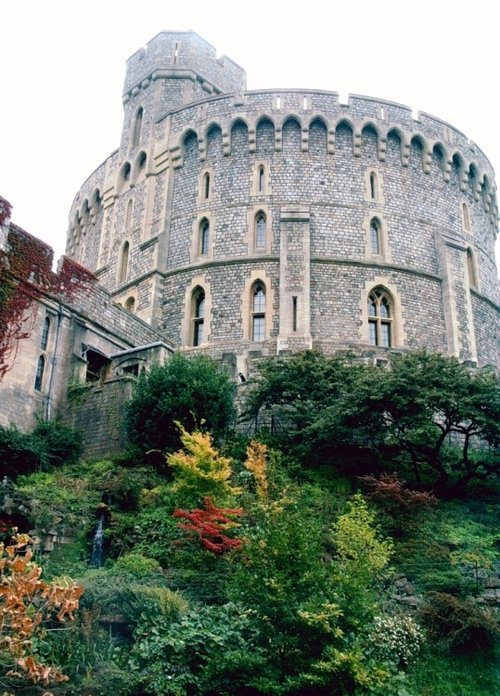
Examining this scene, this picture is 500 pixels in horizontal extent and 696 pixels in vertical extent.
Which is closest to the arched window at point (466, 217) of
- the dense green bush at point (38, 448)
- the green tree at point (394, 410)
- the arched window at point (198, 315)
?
the arched window at point (198, 315)

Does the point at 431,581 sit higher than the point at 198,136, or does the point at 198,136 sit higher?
the point at 198,136

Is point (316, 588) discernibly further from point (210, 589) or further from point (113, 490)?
point (113, 490)

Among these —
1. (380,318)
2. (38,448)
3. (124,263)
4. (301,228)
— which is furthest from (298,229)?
(38,448)

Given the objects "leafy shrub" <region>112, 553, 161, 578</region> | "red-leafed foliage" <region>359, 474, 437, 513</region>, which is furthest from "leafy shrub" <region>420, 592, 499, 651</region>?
"leafy shrub" <region>112, 553, 161, 578</region>

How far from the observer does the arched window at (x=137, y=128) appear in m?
37.3

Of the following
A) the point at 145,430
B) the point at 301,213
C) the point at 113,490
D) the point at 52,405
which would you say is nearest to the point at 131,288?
the point at 301,213

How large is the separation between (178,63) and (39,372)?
20285 millimetres

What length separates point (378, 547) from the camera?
588 inches

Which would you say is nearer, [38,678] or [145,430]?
[38,678]

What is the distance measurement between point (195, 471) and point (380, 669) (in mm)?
6505

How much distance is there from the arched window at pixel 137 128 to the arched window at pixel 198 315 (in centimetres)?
947

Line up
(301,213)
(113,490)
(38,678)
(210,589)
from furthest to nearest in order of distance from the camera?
(301,213)
(113,490)
(210,589)
(38,678)

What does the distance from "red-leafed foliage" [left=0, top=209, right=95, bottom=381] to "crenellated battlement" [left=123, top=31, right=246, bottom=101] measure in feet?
52.9

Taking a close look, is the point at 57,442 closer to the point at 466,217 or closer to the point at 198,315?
the point at 198,315
